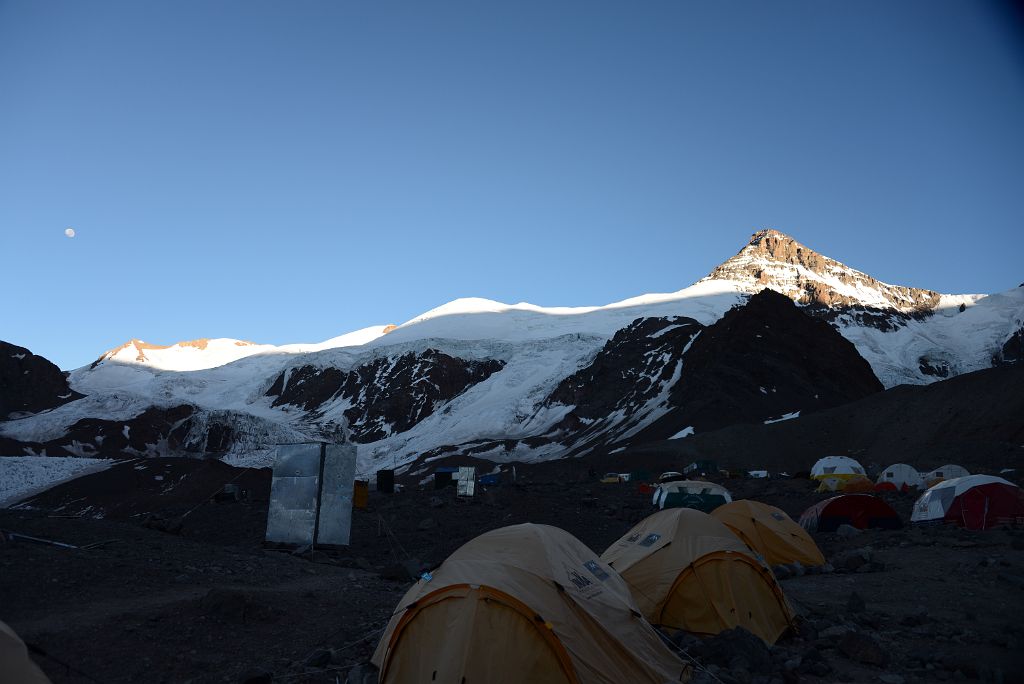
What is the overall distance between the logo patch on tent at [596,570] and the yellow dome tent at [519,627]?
0.19 metres

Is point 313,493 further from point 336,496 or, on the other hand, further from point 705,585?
point 705,585

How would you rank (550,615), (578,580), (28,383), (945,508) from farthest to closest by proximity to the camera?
(28,383), (945,508), (578,580), (550,615)

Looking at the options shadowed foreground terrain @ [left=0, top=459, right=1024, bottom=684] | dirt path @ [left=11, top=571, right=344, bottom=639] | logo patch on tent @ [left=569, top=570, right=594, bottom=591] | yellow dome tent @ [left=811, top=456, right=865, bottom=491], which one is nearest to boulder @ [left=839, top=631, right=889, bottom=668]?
shadowed foreground terrain @ [left=0, top=459, right=1024, bottom=684]

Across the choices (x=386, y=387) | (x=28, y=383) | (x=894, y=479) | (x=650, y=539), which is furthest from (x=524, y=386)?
(x=650, y=539)

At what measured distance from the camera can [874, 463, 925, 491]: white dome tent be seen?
36469 mm

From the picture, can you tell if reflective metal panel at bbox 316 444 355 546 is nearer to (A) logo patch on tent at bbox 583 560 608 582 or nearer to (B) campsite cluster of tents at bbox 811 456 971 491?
(A) logo patch on tent at bbox 583 560 608 582

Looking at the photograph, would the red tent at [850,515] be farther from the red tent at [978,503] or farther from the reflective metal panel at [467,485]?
the reflective metal panel at [467,485]

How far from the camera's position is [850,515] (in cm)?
2403

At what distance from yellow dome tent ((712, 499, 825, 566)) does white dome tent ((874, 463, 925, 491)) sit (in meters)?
22.0

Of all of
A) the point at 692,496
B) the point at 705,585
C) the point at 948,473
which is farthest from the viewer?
the point at 948,473

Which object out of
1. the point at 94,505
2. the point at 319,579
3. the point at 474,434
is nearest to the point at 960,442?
the point at 319,579

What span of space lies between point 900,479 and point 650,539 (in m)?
31.4

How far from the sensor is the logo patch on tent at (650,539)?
12047 mm

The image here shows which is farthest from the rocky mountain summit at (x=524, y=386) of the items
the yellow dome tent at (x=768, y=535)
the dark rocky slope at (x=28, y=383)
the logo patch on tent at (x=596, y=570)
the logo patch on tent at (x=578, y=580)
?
the logo patch on tent at (x=578, y=580)
